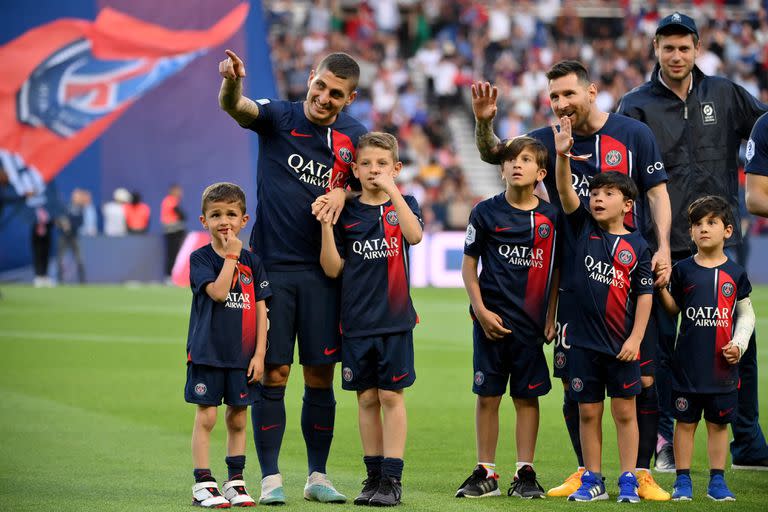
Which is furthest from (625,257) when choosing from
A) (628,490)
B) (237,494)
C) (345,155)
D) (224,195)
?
(237,494)

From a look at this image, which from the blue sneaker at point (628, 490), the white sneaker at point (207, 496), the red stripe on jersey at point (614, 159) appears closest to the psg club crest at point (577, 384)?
the blue sneaker at point (628, 490)

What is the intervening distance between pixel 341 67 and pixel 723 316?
97.2 inches

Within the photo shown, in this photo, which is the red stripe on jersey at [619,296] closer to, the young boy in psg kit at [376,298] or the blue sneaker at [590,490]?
the blue sneaker at [590,490]

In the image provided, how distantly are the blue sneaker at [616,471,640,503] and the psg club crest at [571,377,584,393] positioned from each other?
1.68ft

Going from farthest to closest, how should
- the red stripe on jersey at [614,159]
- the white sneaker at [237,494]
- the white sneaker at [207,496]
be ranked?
the red stripe on jersey at [614,159] < the white sneaker at [237,494] < the white sneaker at [207,496]

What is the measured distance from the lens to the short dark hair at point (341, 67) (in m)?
6.65

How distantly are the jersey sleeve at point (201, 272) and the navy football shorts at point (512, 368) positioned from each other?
4.90ft

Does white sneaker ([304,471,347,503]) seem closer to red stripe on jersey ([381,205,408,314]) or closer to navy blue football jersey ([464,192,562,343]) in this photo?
red stripe on jersey ([381,205,408,314])

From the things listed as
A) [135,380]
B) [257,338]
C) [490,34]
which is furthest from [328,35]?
[257,338]

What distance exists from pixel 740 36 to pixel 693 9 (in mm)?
1996

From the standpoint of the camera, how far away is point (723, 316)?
6793mm

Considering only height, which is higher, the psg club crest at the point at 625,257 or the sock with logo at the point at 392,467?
the psg club crest at the point at 625,257

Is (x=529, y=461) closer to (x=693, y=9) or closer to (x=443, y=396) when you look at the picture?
(x=443, y=396)

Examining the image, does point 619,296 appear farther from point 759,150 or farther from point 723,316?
point 759,150
